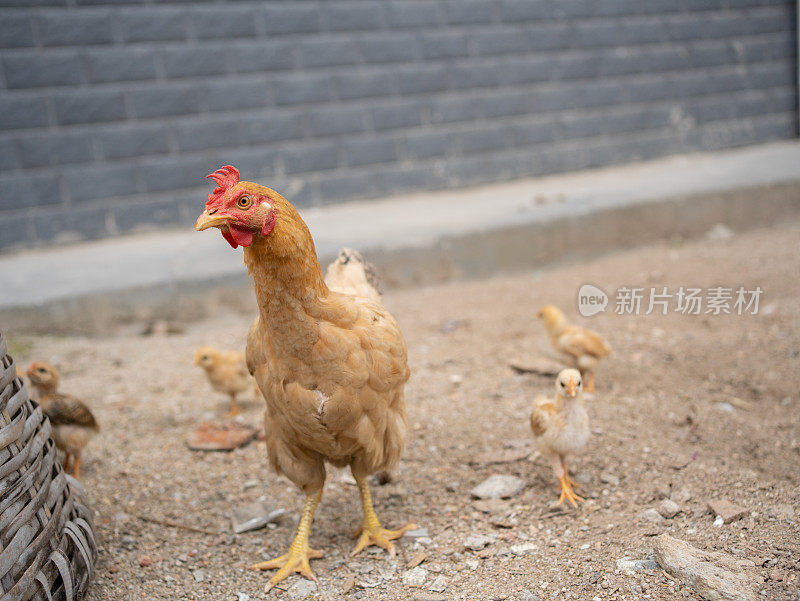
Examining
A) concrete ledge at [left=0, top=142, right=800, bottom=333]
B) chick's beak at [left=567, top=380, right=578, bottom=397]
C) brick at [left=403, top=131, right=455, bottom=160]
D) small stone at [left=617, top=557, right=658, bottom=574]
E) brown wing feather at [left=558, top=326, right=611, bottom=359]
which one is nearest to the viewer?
small stone at [left=617, top=557, right=658, bottom=574]

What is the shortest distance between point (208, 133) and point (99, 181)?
108cm

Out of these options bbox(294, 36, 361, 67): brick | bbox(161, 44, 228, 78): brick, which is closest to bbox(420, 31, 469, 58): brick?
bbox(294, 36, 361, 67): brick

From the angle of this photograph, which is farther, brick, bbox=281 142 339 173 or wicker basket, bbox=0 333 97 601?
brick, bbox=281 142 339 173

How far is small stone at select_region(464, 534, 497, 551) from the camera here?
9.91ft

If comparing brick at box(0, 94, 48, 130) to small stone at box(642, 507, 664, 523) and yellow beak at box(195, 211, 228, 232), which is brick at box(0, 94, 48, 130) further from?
small stone at box(642, 507, 664, 523)

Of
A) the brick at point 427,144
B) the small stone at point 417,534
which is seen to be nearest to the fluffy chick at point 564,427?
the small stone at point 417,534

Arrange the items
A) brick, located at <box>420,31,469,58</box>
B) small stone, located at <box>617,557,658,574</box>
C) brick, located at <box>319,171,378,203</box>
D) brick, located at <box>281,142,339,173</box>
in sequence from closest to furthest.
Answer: small stone, located at <box>617,557,658,574</box>, brick, located at <box>281,142,339,173</box>, brick, located at <box>319,171,378,203</box>, brick, located at <box>420,31,469,58</box>

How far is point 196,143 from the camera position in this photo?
21.9 feet

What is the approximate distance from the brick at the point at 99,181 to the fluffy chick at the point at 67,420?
3.20 metres

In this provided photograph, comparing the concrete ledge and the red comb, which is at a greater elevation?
the red comb

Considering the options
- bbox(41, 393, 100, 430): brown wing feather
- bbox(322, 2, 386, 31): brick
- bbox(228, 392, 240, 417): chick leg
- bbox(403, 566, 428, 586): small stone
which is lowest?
bbox(403, 566, 428, 586): small stone

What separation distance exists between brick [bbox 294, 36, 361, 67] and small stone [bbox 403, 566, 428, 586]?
5345 millimetres

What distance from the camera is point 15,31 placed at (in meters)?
6.00

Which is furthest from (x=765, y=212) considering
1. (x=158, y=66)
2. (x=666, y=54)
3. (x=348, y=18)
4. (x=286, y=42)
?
(x=158, y=66)
